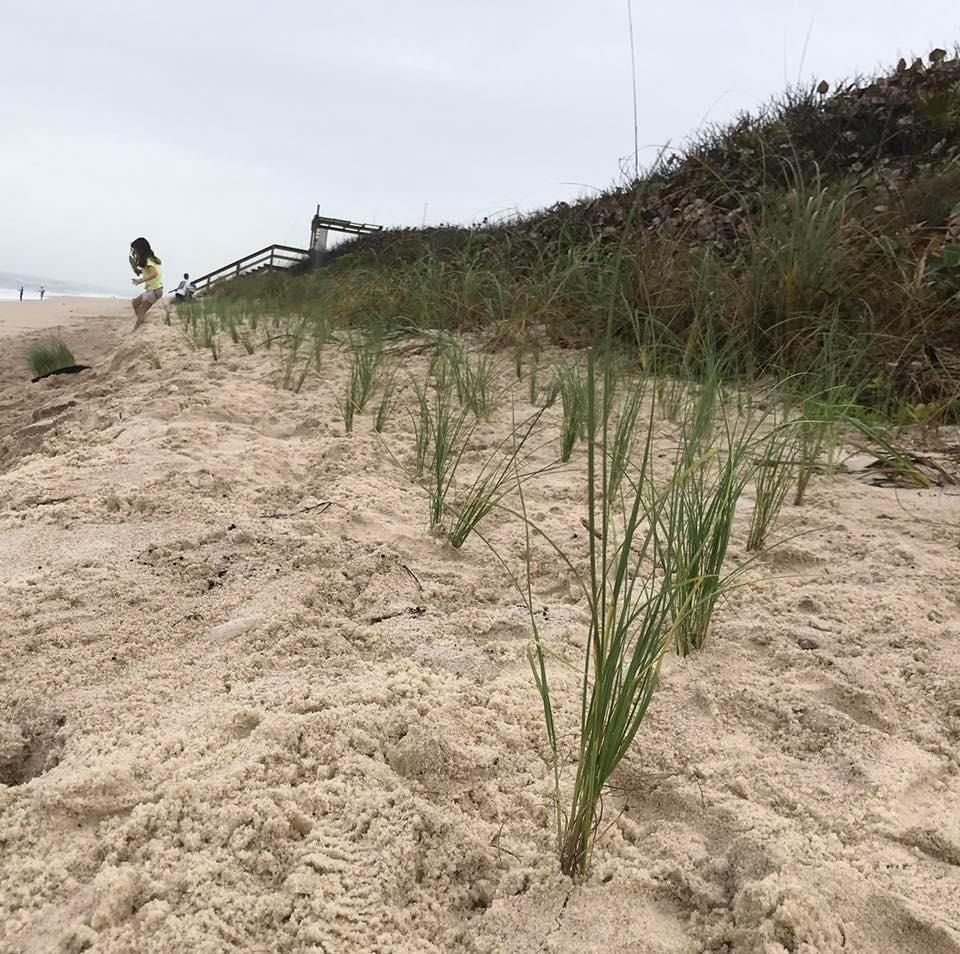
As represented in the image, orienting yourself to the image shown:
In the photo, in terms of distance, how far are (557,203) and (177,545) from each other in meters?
7.47

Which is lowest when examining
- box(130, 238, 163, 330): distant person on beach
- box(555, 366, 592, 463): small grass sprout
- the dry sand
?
the dry sand

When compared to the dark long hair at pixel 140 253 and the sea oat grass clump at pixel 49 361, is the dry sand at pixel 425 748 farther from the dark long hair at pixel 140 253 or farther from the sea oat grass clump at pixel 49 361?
the dark long hair at pixel 140 253

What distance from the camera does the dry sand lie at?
30.4 inches

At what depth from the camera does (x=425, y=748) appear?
3.30 feet

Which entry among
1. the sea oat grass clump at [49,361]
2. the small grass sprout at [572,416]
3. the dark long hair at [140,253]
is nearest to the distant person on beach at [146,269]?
the dark long hair at [140,253]

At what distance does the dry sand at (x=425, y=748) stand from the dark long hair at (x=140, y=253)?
23.9ft

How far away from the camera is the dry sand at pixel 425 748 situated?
2.53 feet

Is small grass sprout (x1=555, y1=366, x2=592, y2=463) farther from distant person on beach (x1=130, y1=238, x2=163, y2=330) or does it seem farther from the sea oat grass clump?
distant person on beach (x1=130, y1=238, x2=163, y2=330)

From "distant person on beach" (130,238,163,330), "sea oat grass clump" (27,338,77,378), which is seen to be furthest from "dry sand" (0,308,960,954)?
"distant person on beach" (130,238,163,330)

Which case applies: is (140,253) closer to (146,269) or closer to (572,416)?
(146,269)

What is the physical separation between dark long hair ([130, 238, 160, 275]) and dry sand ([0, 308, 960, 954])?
7.27 metres

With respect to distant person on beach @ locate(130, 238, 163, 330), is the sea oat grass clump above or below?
below

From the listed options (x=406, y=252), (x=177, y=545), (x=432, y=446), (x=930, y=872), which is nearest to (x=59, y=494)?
(x=177, y=545)

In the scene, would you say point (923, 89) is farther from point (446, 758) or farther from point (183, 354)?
point (446, 758)
